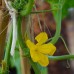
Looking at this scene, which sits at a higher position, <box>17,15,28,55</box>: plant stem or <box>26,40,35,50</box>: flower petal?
<box>17,15,28,55</box>: plant stem

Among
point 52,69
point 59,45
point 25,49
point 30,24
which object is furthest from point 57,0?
point 52,69

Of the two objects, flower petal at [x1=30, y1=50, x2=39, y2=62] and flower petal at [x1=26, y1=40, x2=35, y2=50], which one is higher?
flower petal at [x1=26, y1=40, x2=35, y2=50]

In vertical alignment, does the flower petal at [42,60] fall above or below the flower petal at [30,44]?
below

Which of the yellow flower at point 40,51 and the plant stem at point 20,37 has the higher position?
the plant stem at point 20,37

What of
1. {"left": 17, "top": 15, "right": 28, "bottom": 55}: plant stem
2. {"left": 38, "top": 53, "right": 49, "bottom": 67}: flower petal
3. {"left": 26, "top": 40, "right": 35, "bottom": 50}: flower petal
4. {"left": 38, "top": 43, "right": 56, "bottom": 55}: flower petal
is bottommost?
{"left": 38, "top": 53, "right": 49, "bottom": 67}: flower petal

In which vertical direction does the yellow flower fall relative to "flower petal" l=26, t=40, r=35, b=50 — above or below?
below

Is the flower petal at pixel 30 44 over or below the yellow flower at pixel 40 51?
over

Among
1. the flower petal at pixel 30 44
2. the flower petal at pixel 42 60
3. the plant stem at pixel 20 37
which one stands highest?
the plant stem at pixel 20 37

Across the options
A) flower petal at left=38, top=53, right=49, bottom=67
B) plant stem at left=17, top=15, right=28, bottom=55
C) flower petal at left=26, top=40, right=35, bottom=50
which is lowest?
flower petal at left=38, top=53, right=49, bottom=67

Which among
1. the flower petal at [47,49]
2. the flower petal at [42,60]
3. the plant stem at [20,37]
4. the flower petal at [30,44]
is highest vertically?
the plant stem at [20,37]

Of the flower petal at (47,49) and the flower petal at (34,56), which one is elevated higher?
the flower petal at (47,49)

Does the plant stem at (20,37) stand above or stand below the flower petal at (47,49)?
above
